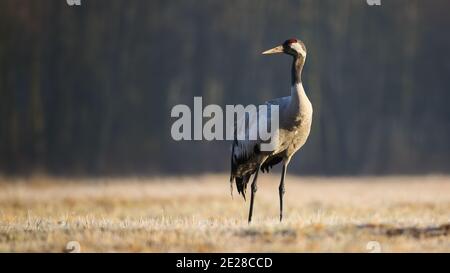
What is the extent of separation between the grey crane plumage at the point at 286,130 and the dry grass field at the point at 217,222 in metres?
0.73

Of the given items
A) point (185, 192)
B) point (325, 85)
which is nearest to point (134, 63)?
point (325, 85)

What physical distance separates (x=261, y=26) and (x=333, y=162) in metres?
5.74

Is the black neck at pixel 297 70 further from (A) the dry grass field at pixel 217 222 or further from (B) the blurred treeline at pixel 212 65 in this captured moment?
(B) the blurred treeline at pixel 212 65

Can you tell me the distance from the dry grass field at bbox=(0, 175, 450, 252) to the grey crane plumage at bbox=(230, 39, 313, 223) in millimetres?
726

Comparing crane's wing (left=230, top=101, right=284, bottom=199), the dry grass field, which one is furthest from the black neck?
the dry grass field

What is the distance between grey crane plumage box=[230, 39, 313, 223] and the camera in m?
11.1

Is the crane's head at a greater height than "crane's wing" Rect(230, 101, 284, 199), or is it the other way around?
the crane's head

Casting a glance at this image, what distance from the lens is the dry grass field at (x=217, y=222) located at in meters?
9.07

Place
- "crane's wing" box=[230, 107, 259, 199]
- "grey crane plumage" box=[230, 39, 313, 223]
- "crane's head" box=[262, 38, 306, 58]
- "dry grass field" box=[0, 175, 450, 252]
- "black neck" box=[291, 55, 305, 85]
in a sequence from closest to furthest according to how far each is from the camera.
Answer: "dry grass field" box=[0, 175, 450, 252] < "grey crane plumage" box=[230, 39, 313, 223] < "black neck" box=[291, 55, 305, 85] < "crane's wing" box=[230, 107, 259, 199] < "crane's head" box=[262, 38, 306, 58]

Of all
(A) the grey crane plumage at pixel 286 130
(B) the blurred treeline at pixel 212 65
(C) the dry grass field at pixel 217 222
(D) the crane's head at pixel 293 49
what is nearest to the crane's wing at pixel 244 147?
(A) the grey crane plumage at pixel 286 130

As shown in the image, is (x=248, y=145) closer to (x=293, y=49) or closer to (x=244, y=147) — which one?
(x=244, y=147)

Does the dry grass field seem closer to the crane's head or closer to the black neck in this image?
the black neck

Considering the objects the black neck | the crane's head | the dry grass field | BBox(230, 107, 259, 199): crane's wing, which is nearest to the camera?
the dry grass field

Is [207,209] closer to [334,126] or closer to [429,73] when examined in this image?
[334,126]
